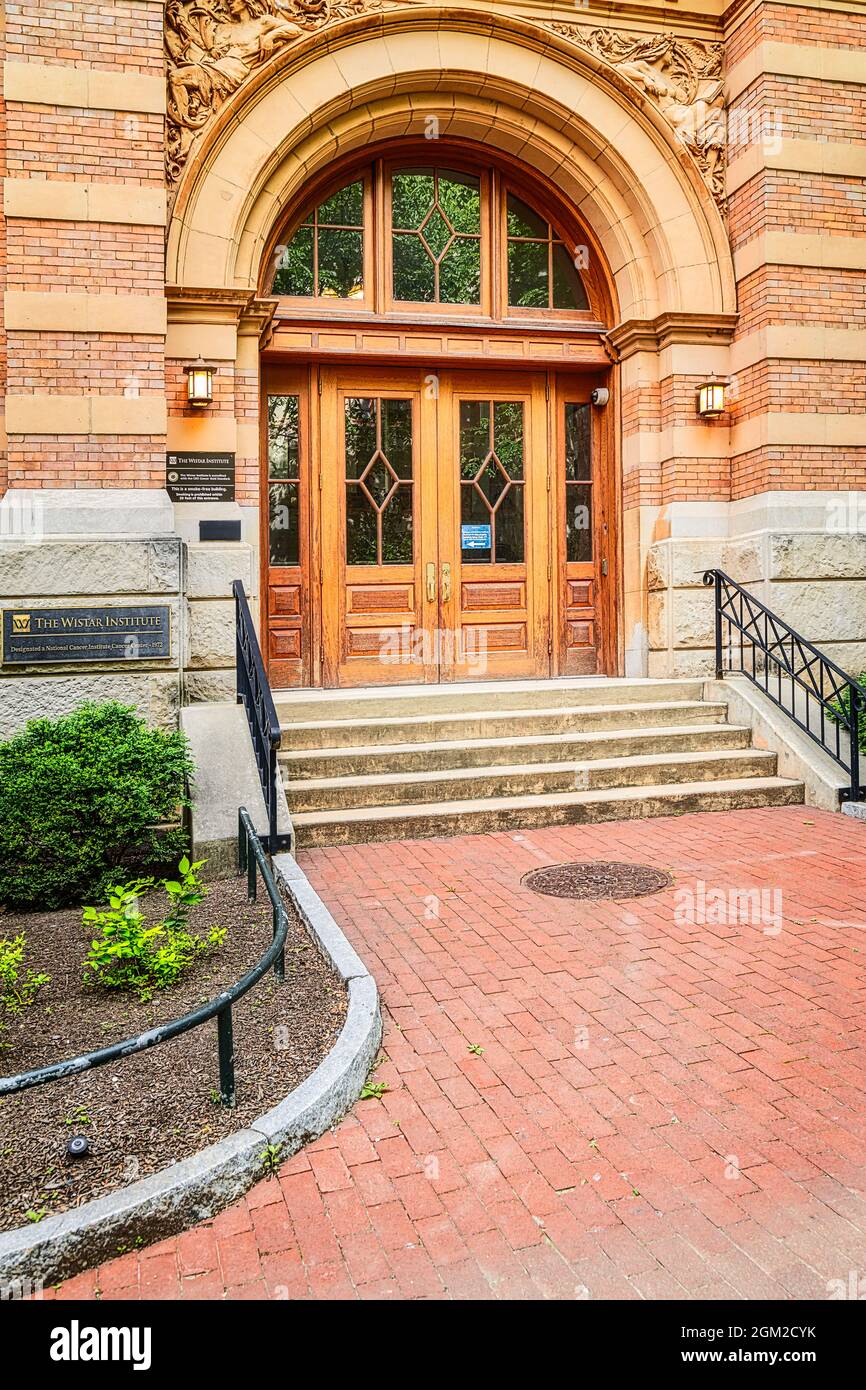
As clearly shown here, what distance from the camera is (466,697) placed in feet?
26.7

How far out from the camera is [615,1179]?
2.81 m

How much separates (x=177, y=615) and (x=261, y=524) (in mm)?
2293

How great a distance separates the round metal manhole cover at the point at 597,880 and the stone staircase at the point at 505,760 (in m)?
1.05

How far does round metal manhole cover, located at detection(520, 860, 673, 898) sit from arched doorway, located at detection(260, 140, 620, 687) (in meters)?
4.21

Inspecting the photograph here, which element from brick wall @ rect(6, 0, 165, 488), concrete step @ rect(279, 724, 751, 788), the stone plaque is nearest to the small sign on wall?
brick wall @ rect(6, 0, 165, 488)

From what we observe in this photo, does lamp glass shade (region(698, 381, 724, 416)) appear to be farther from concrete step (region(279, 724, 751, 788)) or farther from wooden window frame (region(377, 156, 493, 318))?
concrete step (region(279, 724, 751, 788))

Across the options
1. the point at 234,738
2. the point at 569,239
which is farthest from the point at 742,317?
the point at 234,738

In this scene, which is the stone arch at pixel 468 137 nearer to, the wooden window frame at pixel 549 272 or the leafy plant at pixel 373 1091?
the wooden window frame at pixel 549 272

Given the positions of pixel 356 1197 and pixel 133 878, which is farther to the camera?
pixel 133 878

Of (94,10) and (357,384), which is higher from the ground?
(94,10)

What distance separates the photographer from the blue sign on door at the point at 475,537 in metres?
9.93
